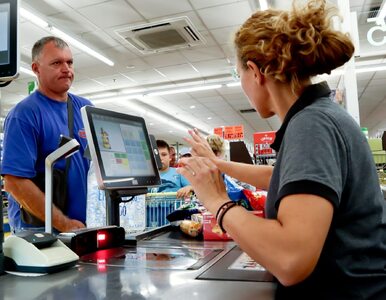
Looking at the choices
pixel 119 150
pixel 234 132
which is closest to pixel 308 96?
pixel 119 150

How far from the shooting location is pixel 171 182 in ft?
13.3

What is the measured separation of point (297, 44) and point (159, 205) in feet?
6.32

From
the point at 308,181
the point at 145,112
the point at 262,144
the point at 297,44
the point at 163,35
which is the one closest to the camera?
the point at 308,181

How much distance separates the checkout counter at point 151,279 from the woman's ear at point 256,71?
52 cm

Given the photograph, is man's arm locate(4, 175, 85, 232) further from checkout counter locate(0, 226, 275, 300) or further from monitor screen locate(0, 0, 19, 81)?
monitor screen locate(0, 0, 19, 81)

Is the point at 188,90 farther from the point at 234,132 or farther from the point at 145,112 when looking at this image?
the point at 145,112

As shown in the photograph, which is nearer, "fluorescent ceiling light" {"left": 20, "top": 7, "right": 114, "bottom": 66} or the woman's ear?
the woman's ear

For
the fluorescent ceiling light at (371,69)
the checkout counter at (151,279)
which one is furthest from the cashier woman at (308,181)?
the fluorescent ceiling light at (371,69)

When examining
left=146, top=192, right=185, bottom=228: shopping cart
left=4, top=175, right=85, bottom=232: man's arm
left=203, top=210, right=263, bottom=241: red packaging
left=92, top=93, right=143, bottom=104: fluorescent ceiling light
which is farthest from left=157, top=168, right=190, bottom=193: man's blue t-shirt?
left=92, top=93, right=143, bottom=104: fluorescent ceiling light

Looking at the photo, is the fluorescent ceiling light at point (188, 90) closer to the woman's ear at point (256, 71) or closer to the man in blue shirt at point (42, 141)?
the man in blue shirt at point (42, 141)

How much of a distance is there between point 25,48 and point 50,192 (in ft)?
22.0

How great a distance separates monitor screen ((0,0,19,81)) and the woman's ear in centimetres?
68

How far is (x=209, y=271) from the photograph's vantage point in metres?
1.08

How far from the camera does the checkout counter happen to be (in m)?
0.88
